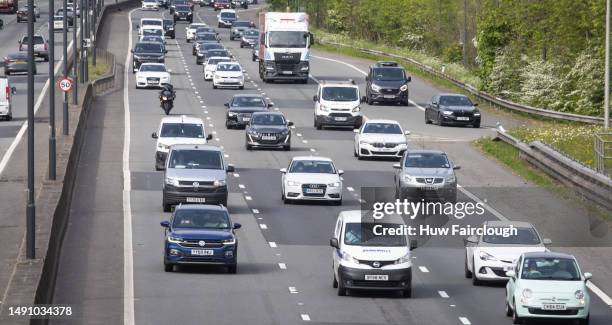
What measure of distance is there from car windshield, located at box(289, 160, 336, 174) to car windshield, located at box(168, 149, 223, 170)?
2632 millimetres

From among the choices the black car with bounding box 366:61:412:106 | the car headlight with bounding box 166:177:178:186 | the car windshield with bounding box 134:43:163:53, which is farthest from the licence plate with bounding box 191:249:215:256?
the car windshield with bounding box 134:43:163:53

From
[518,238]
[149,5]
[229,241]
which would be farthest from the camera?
[149,5]

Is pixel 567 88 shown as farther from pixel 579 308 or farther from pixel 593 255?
pixel 579 308

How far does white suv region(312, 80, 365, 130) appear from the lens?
63.1 m

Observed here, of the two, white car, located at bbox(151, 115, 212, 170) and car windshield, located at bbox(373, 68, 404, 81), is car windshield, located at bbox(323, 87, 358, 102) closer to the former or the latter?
car windshield, located at bbox(373, 68, 404, 81)

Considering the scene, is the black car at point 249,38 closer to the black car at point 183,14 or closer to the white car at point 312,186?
the black car at point 183,14

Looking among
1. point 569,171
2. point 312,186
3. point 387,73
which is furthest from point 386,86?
point 312,186

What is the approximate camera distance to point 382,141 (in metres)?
53.6

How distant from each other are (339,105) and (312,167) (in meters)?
18.8

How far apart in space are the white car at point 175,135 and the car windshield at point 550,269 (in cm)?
2308

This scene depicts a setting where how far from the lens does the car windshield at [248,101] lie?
63.3m

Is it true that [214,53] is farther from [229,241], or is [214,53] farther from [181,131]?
[229,241]

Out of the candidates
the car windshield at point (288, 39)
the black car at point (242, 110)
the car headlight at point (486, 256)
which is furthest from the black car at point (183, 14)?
the car headlight at point (486, 256)

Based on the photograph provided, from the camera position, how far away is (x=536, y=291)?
1093 inches
